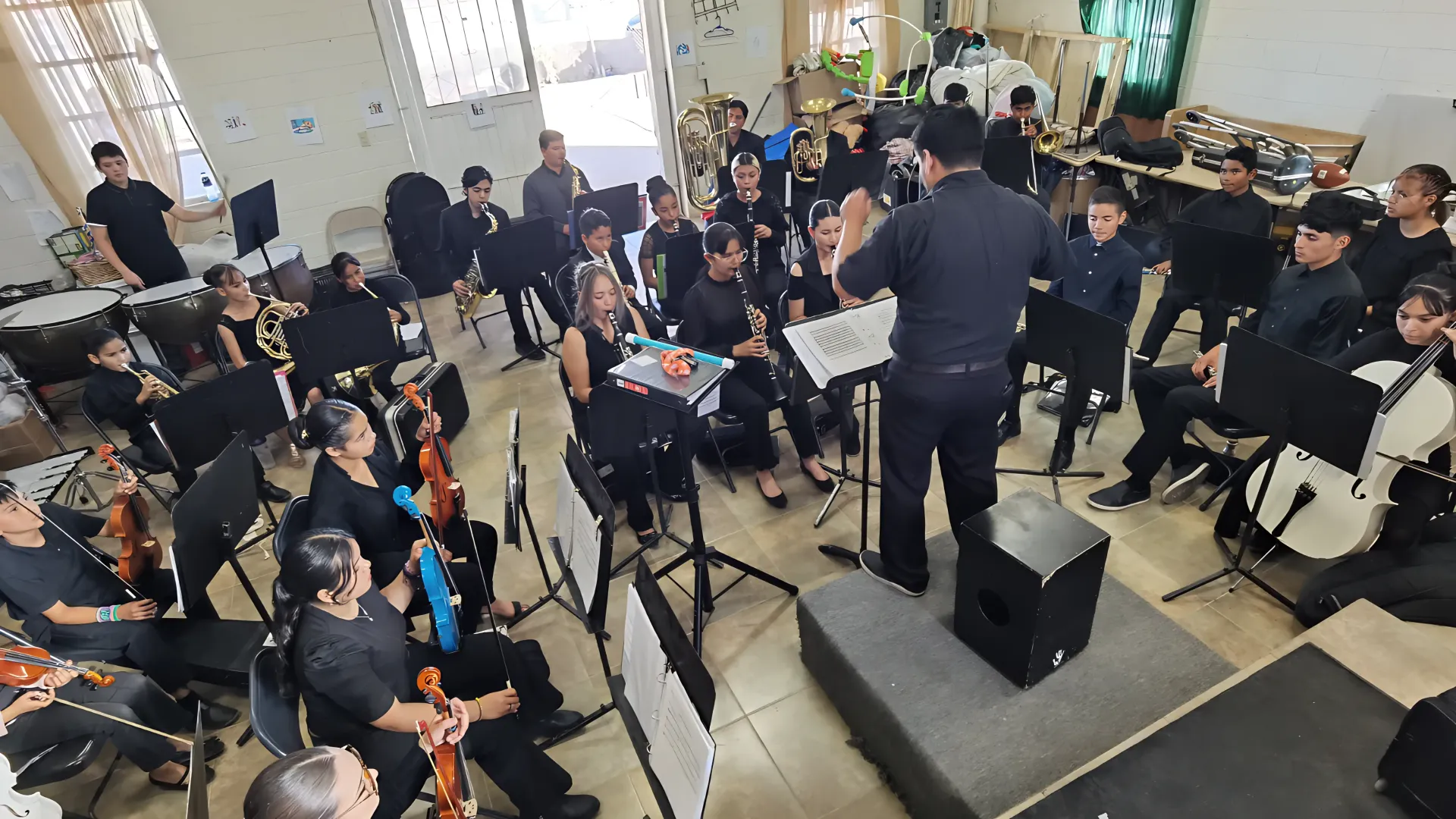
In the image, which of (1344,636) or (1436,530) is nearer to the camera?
(1344,636)

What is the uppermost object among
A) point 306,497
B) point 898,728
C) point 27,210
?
point 27,210

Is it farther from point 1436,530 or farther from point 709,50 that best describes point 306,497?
point 709,50

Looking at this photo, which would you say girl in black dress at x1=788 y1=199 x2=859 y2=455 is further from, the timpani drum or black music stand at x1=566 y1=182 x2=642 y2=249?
the timpani drum

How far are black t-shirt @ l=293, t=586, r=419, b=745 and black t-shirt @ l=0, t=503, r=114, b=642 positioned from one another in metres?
1.35

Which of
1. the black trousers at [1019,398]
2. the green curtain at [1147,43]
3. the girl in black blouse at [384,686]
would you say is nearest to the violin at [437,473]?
the girl in black blouse at [384,686]

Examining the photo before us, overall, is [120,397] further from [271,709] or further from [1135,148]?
[1135,148]

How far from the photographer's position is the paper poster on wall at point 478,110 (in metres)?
6.99

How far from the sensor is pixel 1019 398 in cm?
425

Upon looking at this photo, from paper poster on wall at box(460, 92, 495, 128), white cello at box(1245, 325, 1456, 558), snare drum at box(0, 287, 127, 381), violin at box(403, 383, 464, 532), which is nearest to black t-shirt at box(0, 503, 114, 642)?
violin at box(403, 383, 464, 532)

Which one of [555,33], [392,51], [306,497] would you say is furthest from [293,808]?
[555,33]

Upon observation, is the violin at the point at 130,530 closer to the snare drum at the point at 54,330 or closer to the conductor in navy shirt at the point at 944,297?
the snare drum at the point at 54,330

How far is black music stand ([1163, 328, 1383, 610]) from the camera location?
7.72 ft

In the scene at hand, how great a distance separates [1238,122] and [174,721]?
8.04m

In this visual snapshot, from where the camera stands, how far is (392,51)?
655cm
